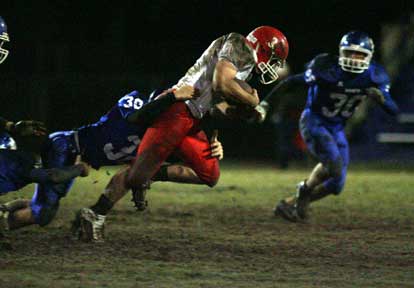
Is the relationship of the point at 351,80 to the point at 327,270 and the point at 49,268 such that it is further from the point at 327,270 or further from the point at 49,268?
the point at 49,268

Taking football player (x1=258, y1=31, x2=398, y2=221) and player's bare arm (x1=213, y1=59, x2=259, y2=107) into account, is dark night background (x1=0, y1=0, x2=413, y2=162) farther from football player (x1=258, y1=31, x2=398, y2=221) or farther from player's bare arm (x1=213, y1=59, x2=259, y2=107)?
player's bare arm (x1=213, y1=59, x2=259, y2=107)

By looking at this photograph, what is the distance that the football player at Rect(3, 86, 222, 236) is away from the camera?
6617mm

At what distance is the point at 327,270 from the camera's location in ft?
18.5

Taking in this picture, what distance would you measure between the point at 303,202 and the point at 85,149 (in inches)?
102

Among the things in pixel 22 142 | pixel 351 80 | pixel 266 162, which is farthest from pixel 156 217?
pixel 22 142

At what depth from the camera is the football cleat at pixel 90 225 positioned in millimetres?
6551

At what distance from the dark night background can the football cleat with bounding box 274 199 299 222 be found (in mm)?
10190

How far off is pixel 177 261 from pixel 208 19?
55.3 feet

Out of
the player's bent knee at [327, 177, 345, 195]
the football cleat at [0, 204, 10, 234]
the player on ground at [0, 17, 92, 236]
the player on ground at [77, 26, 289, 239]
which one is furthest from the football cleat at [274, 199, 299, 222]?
the football cleat at [0, 204, 10, 234]

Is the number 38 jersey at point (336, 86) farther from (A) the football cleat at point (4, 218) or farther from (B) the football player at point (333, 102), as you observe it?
(A) the football cleat at point (4, 218)

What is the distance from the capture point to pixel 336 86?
8320 millimetres

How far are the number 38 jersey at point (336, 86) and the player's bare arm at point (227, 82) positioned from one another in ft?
7.50

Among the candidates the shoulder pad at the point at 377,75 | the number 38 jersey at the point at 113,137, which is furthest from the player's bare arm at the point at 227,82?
the shoulder pad at the point at 377,75

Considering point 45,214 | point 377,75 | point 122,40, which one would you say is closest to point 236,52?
point 45,214
